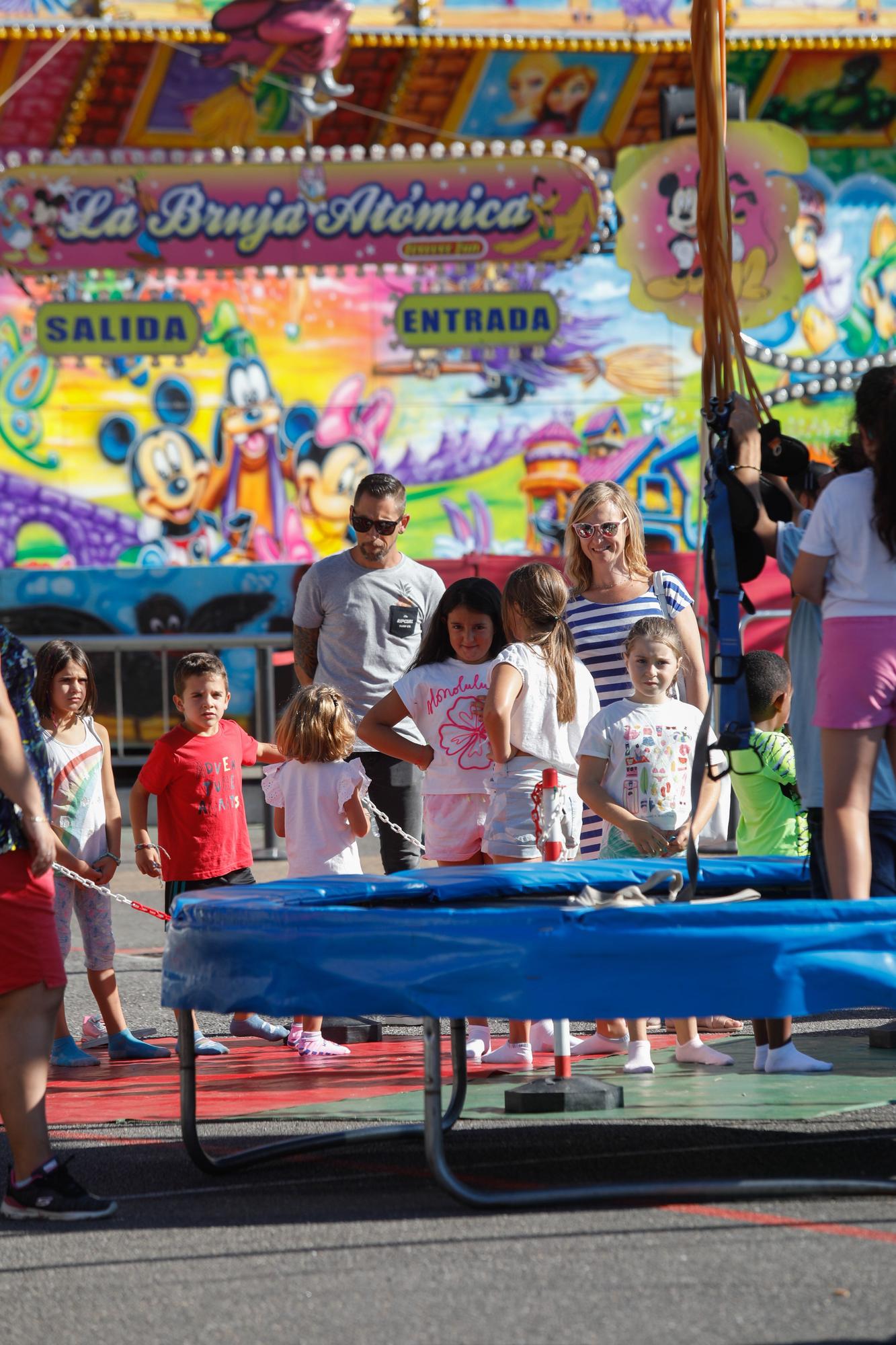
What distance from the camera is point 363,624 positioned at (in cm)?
674

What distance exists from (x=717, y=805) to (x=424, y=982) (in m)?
2.27

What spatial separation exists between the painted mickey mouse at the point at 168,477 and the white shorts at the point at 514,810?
33.8 ft

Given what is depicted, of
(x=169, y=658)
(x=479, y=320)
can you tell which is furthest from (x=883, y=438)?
(x=479, y=320)

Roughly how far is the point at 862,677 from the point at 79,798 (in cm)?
310

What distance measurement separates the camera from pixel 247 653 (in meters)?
14.1

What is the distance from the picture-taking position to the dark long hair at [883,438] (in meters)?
4.21

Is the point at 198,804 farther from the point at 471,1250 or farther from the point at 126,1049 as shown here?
the point at 471,1250

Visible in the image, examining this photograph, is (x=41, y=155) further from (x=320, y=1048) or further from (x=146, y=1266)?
(x=146, y=1266)

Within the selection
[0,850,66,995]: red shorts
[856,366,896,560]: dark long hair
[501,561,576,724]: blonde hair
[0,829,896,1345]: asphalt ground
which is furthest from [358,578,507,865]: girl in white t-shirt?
[0,850,66,995]: red shorts

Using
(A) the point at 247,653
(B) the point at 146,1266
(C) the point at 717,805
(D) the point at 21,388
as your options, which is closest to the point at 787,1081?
(C) the point at 717,805

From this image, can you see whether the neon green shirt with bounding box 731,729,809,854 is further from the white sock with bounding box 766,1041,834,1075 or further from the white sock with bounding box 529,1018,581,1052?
the white sock with bounding box 766,1041,834,1075

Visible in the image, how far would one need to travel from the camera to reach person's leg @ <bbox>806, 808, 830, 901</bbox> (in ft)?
14.8

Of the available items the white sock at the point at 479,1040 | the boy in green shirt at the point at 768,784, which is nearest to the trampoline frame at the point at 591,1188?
the white sock at the point at 479,1040

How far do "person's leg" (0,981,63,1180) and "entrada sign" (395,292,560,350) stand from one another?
40.3 feet
